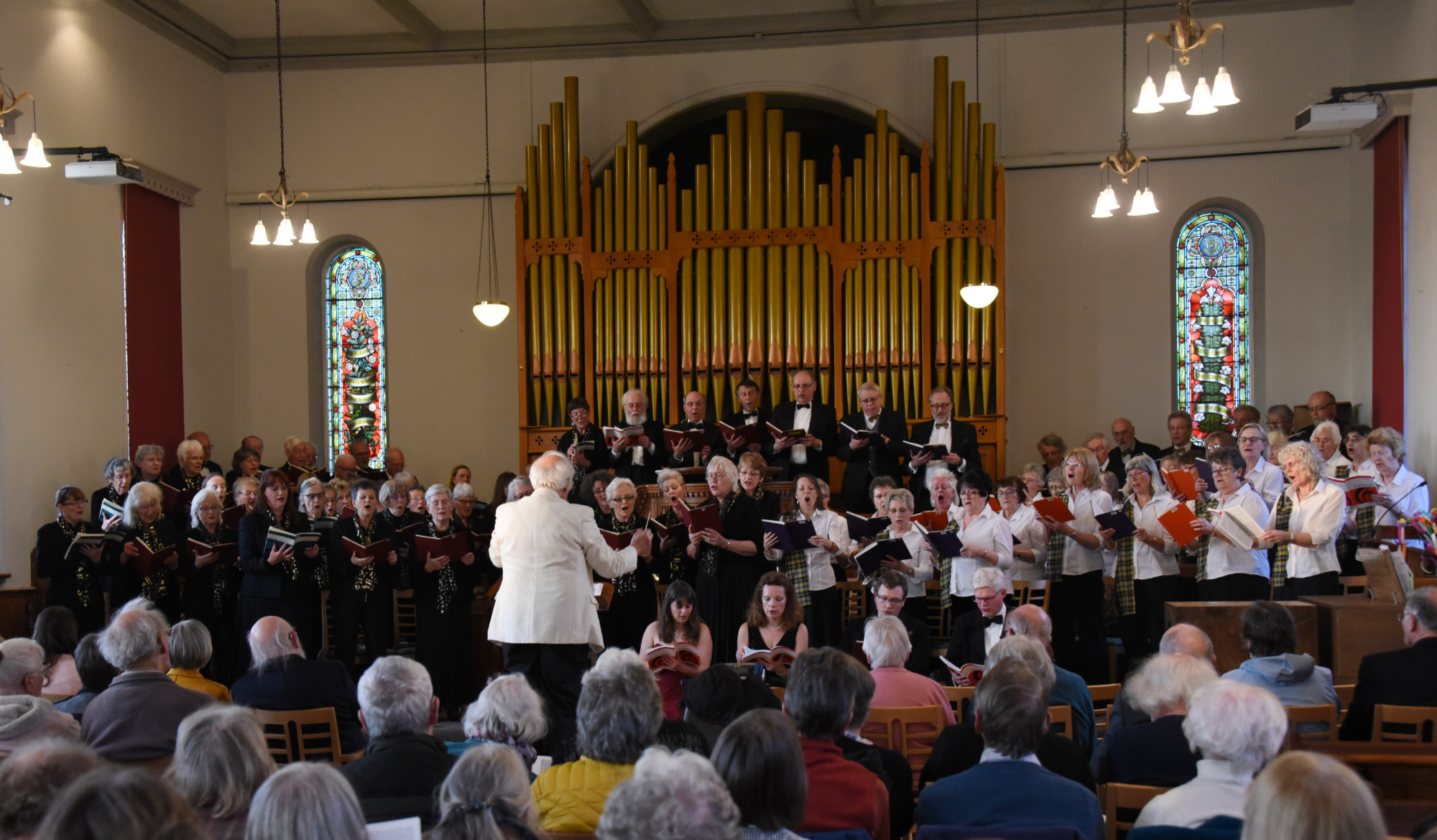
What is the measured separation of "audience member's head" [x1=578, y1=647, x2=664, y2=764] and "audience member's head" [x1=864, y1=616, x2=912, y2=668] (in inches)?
49.3

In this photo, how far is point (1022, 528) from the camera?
6.79 metres

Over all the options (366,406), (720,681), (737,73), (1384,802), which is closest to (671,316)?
(737,73)

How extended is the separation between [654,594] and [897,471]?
2606 mm

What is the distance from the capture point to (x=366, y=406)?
11.3 m

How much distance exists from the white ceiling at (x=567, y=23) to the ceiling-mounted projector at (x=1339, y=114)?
9.30 feet

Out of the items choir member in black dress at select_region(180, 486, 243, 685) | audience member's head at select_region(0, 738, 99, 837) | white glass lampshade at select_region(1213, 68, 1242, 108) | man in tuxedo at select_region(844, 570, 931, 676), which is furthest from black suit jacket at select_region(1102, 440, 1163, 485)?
audience member's head at select_region(0, 738, 99, 837)

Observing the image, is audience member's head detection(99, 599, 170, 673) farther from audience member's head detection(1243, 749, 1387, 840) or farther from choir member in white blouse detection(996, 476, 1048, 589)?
choir member in white blouse detection(996, 476, 1048, 589)

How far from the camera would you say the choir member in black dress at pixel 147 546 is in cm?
675

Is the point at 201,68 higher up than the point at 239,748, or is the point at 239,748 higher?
the point at 201,68

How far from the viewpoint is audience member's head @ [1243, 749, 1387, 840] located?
→ 181 cm

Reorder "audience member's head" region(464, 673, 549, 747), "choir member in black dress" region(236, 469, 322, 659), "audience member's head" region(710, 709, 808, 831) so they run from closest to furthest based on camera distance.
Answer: "audience member's head" region(710, 709, 808, 831) → "audience member's head" region(464, 673, 549, 747) → "choir member in black dress" region(236, 469, 322, 659)

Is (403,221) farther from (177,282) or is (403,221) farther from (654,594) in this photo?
(654,594)

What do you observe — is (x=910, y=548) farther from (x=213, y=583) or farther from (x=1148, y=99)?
(x=213, y=583)

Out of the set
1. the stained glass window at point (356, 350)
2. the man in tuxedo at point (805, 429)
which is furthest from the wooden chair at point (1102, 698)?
the stained glass window at point (356, 350)
